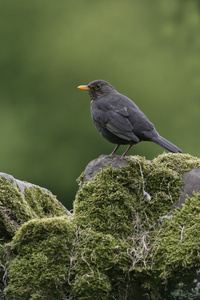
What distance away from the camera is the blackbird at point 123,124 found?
3766 mm

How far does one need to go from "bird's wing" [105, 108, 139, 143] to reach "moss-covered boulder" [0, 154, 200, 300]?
2.01 feet

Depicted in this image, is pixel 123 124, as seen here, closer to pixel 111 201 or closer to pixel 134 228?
pixel 111 201

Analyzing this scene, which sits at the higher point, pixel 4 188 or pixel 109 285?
pixel 4 188

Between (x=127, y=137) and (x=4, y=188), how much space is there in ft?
3.91

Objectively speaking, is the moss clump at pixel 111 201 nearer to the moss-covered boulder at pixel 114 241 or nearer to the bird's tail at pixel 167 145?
the moss-covered boulder at pixel 114 241

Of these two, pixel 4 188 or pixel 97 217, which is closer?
pixel 97 217

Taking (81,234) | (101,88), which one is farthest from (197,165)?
(101,88)

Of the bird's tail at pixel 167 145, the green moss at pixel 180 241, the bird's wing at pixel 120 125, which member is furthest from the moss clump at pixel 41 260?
the bird's tail at pixel 167 145

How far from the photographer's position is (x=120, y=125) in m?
3.80

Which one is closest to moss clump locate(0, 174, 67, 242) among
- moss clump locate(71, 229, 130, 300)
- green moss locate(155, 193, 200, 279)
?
moss clump locate(71, 229, 130, 300)

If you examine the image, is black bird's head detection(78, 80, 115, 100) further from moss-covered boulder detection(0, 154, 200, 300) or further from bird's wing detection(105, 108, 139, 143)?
moss-covered boulder detection(0, 154, 200, 300)

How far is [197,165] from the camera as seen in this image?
10.5ft

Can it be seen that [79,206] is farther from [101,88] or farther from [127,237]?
[101,88]

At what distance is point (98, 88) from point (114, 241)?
225cm
